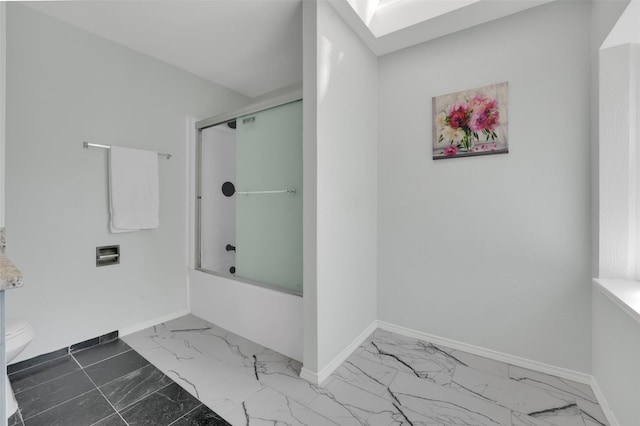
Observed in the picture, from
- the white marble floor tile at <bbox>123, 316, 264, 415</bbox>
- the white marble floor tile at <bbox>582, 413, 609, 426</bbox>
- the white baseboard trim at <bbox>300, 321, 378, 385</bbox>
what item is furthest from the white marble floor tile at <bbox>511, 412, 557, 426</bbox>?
the white marble floor tile at <bbox>123, 316, 264, 415</bbox>


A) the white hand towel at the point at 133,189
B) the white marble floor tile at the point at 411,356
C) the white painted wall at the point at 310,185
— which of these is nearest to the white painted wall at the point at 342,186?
the white painted wall at the point at 310,185

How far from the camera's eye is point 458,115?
78.8 inches

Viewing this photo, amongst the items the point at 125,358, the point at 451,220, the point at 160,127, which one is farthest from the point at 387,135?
the point at 125,358

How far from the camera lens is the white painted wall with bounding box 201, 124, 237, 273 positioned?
2785mm

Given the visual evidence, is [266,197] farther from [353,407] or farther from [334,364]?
[353,407]

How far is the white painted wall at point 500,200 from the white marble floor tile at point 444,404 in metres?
0.54

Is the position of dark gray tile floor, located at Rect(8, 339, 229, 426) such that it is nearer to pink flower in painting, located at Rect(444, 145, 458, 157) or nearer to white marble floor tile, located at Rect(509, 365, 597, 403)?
white marble floor tile, located at Rect(509, 365, 597, 403)

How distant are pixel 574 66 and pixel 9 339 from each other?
349cm

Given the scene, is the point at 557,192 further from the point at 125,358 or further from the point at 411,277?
the point at 125,358

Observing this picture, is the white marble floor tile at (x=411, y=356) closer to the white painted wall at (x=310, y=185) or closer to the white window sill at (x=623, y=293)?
the white painted wall at (x=310, y=185)

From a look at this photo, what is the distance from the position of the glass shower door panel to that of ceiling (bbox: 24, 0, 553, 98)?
59 cm

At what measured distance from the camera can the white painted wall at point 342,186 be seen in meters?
1.70

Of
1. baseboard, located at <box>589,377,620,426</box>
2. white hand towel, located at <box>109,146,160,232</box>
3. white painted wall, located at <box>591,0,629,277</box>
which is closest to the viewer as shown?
baseboard, located at <box>589,377,620,426</box>

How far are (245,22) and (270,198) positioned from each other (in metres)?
1.26
